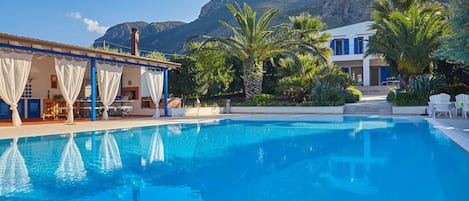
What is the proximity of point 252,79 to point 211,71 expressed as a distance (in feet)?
12.5

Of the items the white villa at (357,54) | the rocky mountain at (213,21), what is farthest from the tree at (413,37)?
the rocky mountain at (213,21)

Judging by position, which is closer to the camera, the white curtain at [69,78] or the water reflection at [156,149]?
the water reflection at [156,149]

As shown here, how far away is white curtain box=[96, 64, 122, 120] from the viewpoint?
1603 centimetres

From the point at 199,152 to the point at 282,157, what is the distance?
78.4 inches

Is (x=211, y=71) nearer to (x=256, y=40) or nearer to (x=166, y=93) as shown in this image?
(x=256, y=40)

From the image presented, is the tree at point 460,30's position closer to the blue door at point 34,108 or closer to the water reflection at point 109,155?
the water reflection at point 109,155

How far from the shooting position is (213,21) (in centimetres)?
9550

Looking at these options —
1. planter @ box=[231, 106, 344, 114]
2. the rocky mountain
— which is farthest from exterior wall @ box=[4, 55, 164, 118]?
the rocky mountain

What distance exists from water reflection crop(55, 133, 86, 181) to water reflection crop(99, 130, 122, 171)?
40 centimetres

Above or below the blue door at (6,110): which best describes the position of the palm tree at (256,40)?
above

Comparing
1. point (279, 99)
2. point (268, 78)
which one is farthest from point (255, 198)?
point (268, 78)

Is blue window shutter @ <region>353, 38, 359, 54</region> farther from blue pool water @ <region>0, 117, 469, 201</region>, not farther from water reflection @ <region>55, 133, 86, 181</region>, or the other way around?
water reflection @ <region>55, 133, 86, 181</region>

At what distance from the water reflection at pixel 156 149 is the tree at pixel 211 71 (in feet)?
42.8

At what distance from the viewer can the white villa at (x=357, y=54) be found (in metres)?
37.3
